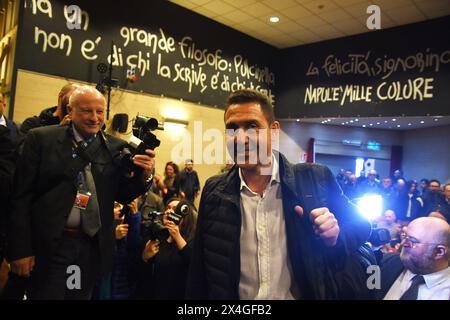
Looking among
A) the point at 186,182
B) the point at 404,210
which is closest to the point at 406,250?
the point at 186,182

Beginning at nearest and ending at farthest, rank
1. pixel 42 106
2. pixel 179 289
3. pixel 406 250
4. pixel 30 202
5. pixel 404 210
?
pixel 30 202, pixel 406 250, pixel 179 289, pixel 42 106, pixel 404 210

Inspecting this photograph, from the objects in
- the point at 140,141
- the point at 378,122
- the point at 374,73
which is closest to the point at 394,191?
the point at 378,122

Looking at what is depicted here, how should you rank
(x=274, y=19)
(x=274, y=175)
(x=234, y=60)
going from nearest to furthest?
1. (x=274, y=175)
2. (x=274, y=19)
3. (x=234, y=60)

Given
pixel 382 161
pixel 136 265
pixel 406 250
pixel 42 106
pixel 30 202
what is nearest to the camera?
pixel 30 202

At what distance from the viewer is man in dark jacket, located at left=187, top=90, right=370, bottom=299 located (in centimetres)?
119

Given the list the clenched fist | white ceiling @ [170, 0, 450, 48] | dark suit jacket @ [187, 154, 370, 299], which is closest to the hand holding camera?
dark suit jacket @ [187, 154, 370, 299]

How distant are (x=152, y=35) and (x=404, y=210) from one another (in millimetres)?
6784

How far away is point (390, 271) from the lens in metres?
1.89

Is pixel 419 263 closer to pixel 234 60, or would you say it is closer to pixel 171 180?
pixel 171 180

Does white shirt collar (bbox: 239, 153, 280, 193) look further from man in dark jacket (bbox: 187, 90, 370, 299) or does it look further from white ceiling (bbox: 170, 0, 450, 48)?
white ceiling (bbox: 170, 0, 450, 48)

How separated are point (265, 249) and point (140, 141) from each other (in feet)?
2.94

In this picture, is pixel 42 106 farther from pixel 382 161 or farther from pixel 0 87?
pixel 382 161

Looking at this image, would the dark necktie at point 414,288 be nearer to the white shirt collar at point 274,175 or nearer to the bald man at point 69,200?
the white shirt collar at point 274,175
